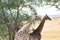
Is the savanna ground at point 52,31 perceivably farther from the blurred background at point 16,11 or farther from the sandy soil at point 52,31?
the blurred background at point 16,11

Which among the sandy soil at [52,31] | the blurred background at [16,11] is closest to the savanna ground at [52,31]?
the sandy soil at [52,31]

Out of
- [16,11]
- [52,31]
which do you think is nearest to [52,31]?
[52,31]

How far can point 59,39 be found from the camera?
7551mm

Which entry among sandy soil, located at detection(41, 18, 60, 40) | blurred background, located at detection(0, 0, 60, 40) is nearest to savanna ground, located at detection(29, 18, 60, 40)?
sandy soil, located at detection(41, 18, 60, 40)

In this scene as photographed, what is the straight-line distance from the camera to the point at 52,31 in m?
8.70

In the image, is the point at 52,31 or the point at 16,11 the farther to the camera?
the point at 52,31

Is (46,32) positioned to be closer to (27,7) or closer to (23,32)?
(27,7)

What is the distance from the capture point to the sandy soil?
777cm

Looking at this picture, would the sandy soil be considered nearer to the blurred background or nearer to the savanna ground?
the savanna ground

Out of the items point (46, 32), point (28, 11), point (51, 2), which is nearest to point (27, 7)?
point (28, 11)

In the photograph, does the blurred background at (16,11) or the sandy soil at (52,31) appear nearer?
the blurred background at (16,11)

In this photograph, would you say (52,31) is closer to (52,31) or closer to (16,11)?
(52,31)

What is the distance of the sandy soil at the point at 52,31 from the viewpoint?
7.77 meters

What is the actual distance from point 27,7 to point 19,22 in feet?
0.86
